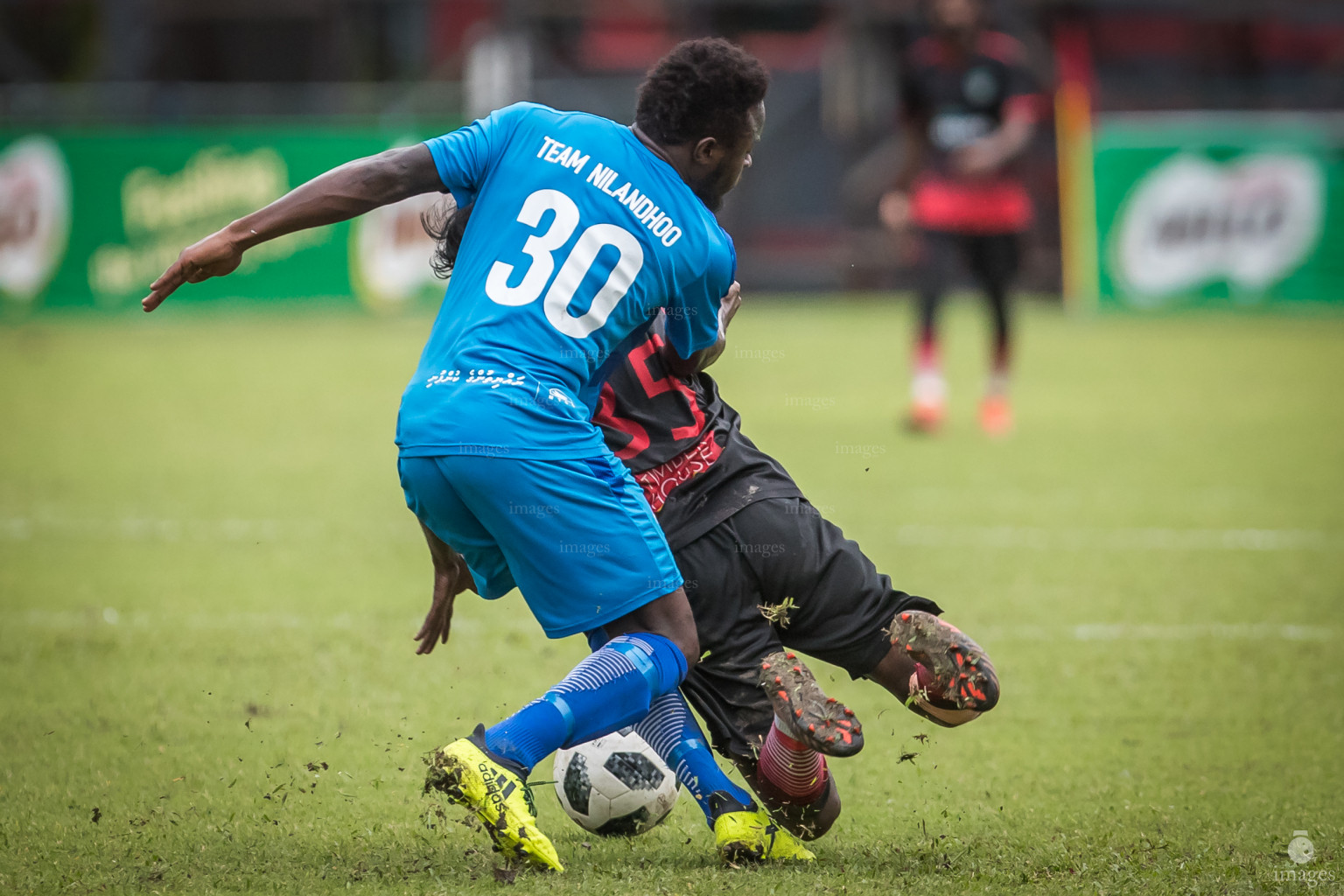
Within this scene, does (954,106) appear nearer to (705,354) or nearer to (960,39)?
(960,39)

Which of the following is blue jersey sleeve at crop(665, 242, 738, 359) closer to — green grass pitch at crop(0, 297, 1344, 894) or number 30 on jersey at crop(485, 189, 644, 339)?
number 30 on jersey at crop(485, 189, 644, 339)

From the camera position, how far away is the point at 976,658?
3244mm

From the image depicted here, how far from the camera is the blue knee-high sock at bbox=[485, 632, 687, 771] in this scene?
3012 millimetres

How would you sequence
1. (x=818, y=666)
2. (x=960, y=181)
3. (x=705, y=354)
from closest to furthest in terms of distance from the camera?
(x=705, y=354), (x=818, y=666), (x=960, y=181)

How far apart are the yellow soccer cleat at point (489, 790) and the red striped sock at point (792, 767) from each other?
61 cm

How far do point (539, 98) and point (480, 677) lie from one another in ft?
46.5

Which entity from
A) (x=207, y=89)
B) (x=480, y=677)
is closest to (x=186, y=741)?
(x=480, y=677)

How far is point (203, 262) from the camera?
314cm

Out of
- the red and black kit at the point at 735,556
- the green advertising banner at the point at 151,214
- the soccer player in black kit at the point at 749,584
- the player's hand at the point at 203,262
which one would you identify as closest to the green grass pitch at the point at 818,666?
the soccer player in black kit at the point at 749,584

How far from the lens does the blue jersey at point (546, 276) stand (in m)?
3.09

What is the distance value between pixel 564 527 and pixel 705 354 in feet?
1.99

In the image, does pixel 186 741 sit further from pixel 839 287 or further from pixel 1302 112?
pixel 1302 112

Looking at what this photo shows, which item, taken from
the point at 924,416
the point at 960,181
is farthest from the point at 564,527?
the point at 960,181

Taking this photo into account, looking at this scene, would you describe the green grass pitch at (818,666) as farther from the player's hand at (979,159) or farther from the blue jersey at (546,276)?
the player's hand at (979,159)
